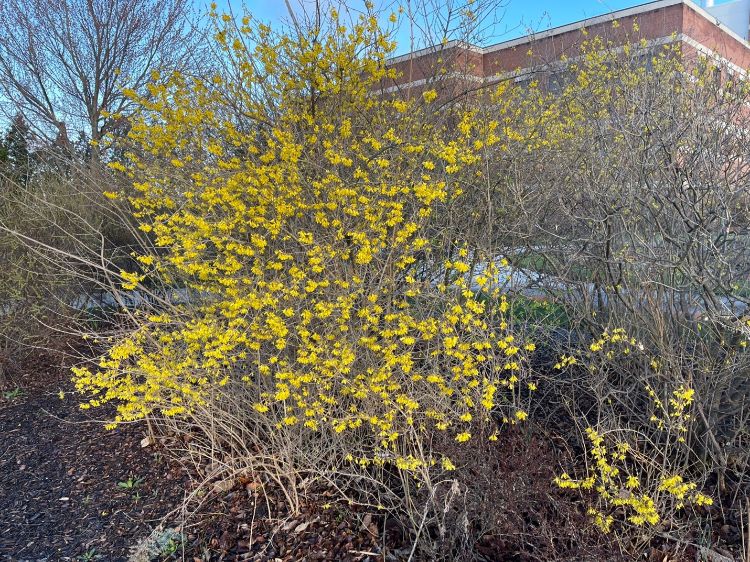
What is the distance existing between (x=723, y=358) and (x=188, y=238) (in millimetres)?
3229

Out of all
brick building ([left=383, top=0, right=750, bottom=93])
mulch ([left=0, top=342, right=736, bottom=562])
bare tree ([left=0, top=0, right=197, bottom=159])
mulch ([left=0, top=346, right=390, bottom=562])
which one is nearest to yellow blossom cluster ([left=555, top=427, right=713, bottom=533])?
mulch ([left=0, top=342, right=736, bottom=562])

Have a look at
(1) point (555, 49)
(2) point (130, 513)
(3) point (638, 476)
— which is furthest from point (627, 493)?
(1) point (555, 49)

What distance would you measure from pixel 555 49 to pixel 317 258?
669cm

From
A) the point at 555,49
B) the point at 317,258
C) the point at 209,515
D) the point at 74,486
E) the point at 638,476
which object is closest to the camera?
the point at 638,476

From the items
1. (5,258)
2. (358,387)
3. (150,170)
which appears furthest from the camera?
(5,258)

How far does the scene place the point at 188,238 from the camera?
340 centimetres

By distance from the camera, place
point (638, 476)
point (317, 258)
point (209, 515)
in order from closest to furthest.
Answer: point (638, 476)
point (317, 258)
point (209, 515)

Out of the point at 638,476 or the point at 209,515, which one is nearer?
the point at 638,476

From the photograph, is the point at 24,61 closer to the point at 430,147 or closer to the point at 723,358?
the point at 430,147

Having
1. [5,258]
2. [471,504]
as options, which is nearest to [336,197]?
[471,504]

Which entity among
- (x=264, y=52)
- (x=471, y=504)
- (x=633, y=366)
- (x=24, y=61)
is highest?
(x=24, y=61)

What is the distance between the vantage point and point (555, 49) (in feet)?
27.0

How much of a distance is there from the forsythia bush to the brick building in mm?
405

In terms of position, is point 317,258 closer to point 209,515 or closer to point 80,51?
point 209,515
